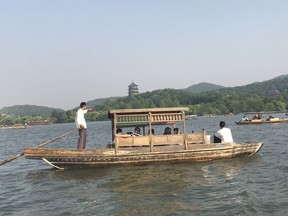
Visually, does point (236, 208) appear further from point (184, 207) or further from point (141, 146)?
point (141, 146)

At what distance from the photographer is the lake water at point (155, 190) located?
1105 centimetres

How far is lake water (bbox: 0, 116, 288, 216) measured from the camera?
1105 cm

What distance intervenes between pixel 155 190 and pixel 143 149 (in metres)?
5.73

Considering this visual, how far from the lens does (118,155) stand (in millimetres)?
18516

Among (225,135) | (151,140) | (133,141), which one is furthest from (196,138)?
(133,141)

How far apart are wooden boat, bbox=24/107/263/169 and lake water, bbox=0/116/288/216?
444mm

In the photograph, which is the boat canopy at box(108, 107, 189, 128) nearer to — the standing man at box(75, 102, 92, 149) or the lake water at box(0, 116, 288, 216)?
the standing man at box(75, 102, 92, 149)

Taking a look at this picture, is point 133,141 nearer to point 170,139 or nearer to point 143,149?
point 143,149

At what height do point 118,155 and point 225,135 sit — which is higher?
point 225,135

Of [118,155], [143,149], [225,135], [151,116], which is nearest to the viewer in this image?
[118,155]

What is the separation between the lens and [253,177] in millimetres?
15164

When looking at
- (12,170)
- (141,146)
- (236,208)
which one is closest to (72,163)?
(141,146)

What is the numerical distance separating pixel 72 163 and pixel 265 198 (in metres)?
10.4

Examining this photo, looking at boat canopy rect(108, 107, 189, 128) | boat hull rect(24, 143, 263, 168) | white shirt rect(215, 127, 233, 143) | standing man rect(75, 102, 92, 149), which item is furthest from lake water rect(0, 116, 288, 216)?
boat canopy rect(108, 107, 189, 128)
